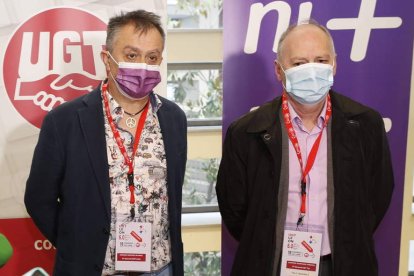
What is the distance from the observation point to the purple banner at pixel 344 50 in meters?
2.53

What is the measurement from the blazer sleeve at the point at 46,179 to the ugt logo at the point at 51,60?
554 mm

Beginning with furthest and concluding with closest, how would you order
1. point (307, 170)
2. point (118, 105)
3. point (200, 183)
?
point (200, 183)
point (118, 105)
point (307, 170)

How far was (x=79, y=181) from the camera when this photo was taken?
193 cm

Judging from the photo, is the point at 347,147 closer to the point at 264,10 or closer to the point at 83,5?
the point at 264,10

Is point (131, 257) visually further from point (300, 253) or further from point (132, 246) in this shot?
point (300, 253)

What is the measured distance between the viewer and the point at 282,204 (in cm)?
194

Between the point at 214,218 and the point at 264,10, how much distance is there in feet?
5.00

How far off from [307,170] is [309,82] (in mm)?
336

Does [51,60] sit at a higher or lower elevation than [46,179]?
higher

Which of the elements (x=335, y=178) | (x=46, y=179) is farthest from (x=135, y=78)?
(x=335, y=178)

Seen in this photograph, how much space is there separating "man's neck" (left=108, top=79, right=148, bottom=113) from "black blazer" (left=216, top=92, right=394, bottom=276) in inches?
15.6

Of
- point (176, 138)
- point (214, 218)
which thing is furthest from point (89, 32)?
point (214, 218)

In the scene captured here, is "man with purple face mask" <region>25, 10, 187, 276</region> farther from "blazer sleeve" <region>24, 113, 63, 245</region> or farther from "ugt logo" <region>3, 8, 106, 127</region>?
"ugt logo" <region>3, 8, 106, 127</region>

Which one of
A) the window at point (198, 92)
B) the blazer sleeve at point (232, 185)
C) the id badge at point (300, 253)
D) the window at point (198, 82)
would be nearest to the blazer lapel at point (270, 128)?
the blazer sleeve at point (232, 185)
